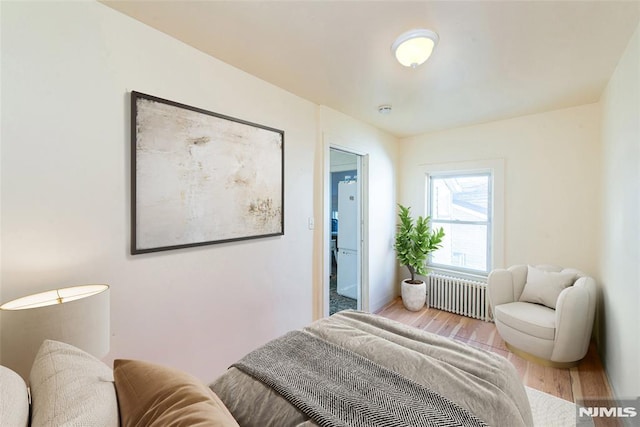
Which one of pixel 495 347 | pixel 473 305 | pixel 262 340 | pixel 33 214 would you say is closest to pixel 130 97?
pixel 33 214

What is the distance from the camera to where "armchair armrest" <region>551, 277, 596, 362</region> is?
2.17 meters

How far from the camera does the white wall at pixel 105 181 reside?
120cm

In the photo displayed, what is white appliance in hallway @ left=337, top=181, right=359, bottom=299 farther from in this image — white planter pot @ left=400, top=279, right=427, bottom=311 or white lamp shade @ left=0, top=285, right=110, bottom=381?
white lamp shade @ left=0, top=285, right=110, bottom=381

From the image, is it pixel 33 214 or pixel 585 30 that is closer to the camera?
pixel 33 214

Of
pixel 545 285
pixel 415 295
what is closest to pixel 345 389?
pixel 545 285

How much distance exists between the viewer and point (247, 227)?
208 centimetres

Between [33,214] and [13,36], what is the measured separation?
30.9 inches

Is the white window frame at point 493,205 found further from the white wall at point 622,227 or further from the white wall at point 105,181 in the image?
the white wall at point 105,181

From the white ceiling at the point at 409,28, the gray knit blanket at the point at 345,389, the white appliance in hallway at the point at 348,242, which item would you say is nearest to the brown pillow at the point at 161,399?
the gray knit blanket at the point at 345,389

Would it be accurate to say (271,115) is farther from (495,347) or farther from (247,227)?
(495,347)

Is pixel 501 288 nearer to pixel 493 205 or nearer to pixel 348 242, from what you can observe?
pixel 493 205

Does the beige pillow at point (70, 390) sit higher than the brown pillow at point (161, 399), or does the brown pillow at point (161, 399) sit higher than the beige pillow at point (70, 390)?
the beige pillow at point (70, 390)

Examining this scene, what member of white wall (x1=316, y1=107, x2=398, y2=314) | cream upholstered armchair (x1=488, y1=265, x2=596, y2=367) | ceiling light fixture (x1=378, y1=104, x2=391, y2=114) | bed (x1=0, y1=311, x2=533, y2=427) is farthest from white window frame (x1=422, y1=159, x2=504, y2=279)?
Result: bed (x1=0, y1=311, x2=533, y2=427)

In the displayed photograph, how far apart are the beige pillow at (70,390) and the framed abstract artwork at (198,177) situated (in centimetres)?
72
